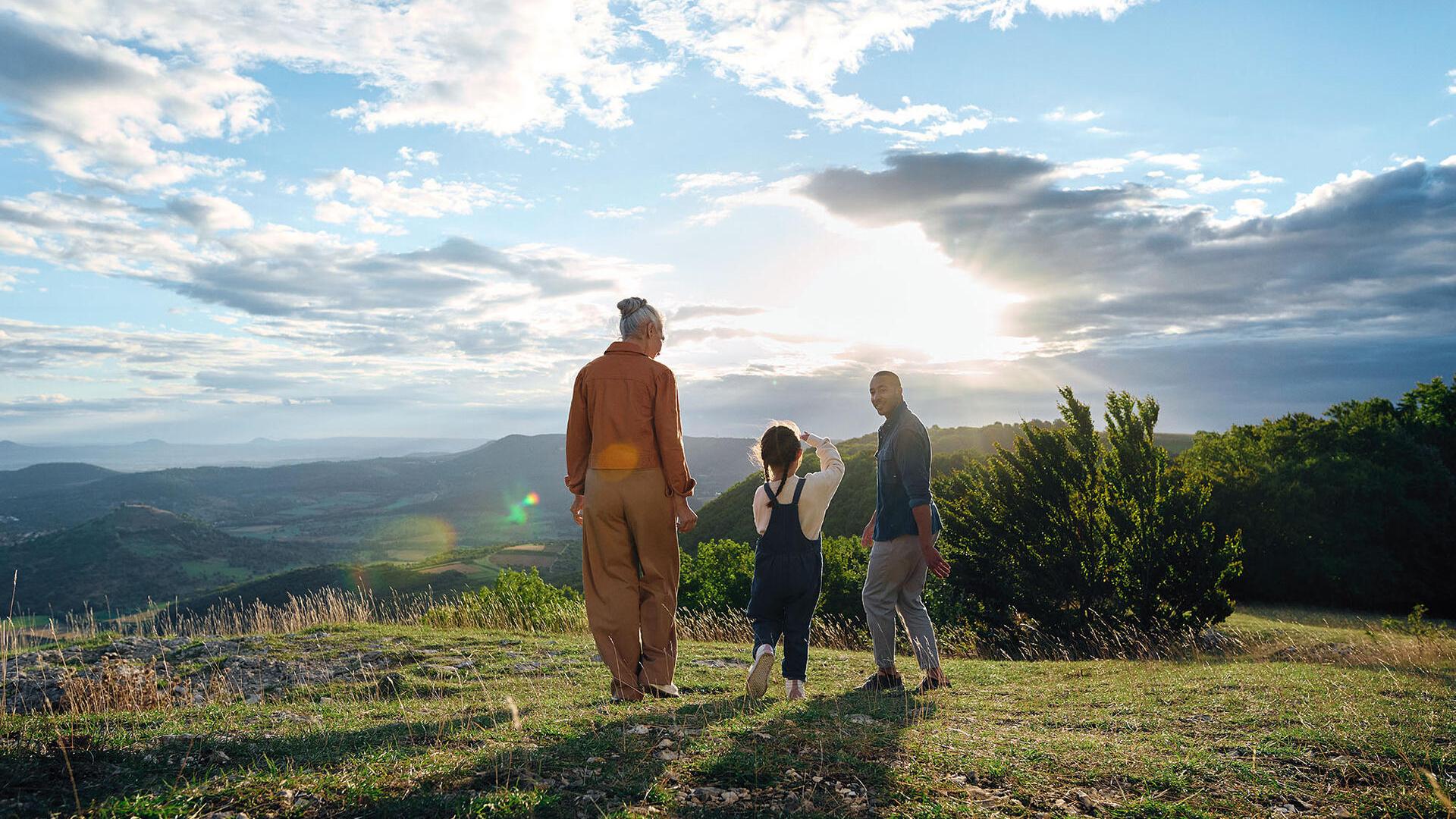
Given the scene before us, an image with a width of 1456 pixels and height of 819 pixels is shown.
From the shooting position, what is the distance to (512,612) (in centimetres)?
1281

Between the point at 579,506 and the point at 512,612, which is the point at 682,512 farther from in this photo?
the point at 512,612

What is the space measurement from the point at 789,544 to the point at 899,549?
0.96m

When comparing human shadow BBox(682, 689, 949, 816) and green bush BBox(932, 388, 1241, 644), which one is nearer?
human shadow BBox(682, 689, 949, 816)

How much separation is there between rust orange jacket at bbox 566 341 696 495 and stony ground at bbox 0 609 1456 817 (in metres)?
1.61

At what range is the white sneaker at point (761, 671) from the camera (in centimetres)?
536

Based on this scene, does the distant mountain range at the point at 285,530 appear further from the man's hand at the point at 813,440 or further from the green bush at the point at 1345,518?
the green bush at the point at 1345,518

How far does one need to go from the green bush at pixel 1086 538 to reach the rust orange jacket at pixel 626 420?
9320 millimetres

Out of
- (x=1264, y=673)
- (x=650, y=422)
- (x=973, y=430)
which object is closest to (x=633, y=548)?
(x=650, y=422)

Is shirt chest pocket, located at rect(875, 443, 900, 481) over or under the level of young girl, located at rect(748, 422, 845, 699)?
over

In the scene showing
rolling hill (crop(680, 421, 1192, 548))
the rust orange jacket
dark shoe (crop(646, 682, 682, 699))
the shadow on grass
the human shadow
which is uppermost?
the rust orange jacket

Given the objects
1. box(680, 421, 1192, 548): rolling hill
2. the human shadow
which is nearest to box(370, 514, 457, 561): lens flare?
box(680, 421, 1192, 548): rolling hill

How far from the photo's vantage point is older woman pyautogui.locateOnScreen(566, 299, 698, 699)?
5316 mm

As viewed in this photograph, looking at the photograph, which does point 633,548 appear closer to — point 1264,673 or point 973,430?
point 1264,673

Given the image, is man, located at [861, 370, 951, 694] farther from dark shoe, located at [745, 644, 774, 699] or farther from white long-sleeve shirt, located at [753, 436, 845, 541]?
dark shoe, located at [745, 644, 774, 699]
